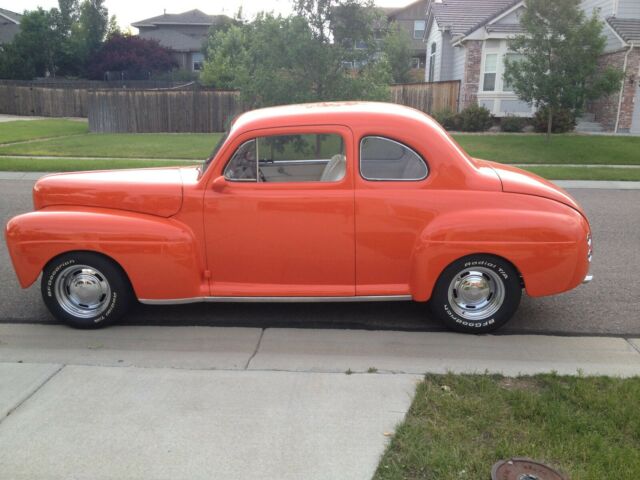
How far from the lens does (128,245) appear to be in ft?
15.5

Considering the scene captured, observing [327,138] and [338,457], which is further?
[327,138]

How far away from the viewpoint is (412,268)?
4758mm

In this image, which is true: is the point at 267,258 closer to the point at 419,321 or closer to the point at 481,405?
the point at 419,321

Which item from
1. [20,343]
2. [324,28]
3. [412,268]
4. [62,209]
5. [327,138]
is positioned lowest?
[20,343]

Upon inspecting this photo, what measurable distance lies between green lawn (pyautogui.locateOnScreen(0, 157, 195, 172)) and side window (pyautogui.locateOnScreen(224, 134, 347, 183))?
9.77 m

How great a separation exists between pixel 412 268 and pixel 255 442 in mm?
2049

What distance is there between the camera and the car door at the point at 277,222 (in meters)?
4.73

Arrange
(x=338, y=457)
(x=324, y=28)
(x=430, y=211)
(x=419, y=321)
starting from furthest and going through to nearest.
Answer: (x=324, y=28) < (x=419, y=321) < (x=430, y=211) < (x=338, y=457)

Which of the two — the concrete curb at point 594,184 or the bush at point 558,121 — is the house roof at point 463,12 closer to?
the bush at point 558,121

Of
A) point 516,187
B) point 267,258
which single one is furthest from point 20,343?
point 516,187

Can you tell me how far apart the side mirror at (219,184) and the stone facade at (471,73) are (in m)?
22.8

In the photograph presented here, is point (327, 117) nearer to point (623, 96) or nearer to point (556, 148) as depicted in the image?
point (556, 148)

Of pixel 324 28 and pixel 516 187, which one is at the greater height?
pixel 324 28

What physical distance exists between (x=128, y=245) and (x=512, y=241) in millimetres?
3032
